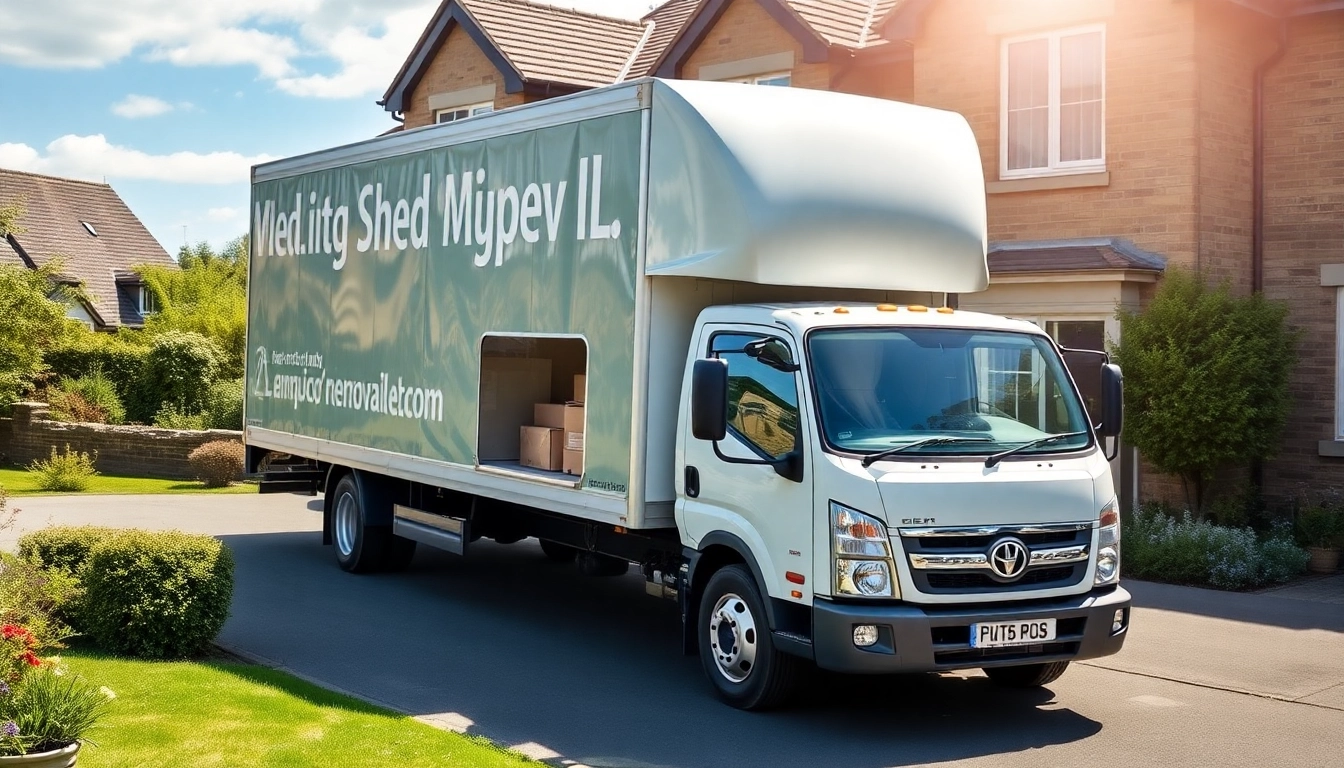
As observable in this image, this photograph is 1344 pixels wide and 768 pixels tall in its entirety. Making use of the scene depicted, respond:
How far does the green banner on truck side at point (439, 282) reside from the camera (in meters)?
9.00

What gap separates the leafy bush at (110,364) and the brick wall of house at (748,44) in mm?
13141

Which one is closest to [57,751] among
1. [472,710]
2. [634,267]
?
[472,710]

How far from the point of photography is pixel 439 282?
10969 millimetres

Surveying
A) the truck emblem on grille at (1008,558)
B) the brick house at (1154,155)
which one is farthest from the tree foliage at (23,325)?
the truck emblem on grille at (1008,558)

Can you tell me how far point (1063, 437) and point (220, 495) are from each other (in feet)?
50.5

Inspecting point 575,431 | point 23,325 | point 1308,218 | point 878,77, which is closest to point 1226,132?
point 1308,218

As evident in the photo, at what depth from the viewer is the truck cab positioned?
727 centimetres

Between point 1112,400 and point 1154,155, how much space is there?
7271 mm

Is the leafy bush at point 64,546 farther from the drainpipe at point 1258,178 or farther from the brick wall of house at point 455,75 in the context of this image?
the brick wall of house at point 455,75

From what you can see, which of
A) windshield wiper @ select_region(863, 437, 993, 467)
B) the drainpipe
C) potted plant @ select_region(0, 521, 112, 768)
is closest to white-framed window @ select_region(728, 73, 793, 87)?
the drainpipe

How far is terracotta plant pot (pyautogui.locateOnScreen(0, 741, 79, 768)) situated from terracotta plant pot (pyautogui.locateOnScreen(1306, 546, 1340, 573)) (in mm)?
11095

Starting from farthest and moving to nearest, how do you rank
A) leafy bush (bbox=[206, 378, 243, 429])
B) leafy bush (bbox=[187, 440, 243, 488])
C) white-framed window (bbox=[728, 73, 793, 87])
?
leafy bush (bbox=[206, 378, 243, 429])
leafy bush (bbox=[187, 440, 243, 488])
white-framed window (bbox=[728, 73, 793, 87])

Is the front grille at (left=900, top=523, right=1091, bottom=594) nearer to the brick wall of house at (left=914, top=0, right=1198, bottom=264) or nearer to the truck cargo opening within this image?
the truck cargo opening

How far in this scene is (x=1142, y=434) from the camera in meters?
13.9
